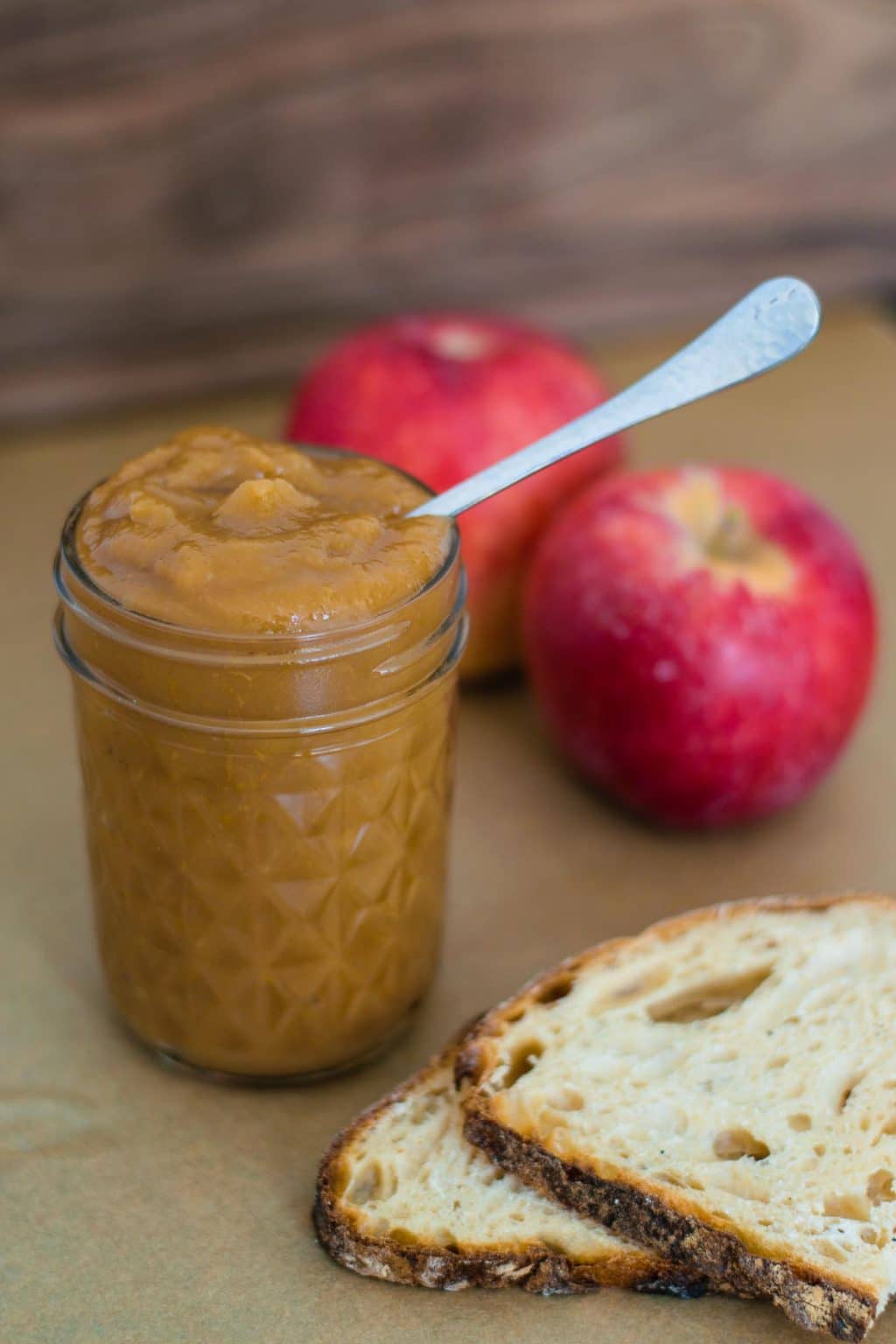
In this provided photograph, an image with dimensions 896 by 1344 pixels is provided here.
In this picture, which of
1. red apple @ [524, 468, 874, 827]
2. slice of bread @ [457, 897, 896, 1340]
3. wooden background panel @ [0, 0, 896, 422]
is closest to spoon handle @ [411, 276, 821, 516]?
red apple @ [524, 468, 874, 827]

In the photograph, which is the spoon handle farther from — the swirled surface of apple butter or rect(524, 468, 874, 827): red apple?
rect(524, 468, 874, 827): red apple

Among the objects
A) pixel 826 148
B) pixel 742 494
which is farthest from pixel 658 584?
pixel 826 148

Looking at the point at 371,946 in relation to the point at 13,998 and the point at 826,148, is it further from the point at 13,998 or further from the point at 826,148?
the point at 826,148

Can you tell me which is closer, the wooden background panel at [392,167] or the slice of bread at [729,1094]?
the slice of bread at [729,1094]

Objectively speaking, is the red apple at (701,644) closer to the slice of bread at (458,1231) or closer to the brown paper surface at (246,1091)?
the brown paper surface at (246,1091)

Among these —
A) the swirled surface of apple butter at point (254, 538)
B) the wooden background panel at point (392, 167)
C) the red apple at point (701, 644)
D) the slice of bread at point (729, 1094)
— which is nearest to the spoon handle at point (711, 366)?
the swirled surface of apple butter at point (254, 538)
